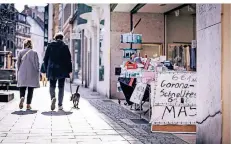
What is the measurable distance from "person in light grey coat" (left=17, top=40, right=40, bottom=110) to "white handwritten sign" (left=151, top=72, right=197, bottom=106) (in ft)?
12.2

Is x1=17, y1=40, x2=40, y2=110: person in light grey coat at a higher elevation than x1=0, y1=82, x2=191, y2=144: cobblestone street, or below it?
higher

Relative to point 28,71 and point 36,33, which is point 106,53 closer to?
point 28,71

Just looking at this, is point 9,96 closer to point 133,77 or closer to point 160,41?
point 133,77

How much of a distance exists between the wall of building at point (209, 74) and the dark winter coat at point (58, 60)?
480 cm

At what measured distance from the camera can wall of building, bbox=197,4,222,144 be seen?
5121 millimetres

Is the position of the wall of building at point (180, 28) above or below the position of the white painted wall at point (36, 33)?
below

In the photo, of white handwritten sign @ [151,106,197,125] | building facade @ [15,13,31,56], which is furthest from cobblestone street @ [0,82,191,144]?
building facade @ [15,13,31,56]

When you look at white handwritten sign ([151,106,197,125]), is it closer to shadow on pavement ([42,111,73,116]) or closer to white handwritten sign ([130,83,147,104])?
white handwritten sign ([130,83,147,104])

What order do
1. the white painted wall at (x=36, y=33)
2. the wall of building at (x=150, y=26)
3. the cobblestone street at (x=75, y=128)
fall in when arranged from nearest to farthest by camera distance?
the cobblestone street at (x=75, y=128) < the wall of building at (x=150, y=26) < the white painted wall at (x=36, y=33)

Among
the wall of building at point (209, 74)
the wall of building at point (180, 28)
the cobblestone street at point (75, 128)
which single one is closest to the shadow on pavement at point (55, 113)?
the cobblestone street at point (75, 128)

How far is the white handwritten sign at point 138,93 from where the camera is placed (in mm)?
9293

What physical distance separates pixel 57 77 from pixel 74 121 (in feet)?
6.23

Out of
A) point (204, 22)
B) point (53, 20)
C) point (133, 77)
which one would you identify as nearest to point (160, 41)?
point (133, 77)

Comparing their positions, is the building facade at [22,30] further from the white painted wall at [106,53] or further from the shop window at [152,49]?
the shop window at [152,49]
